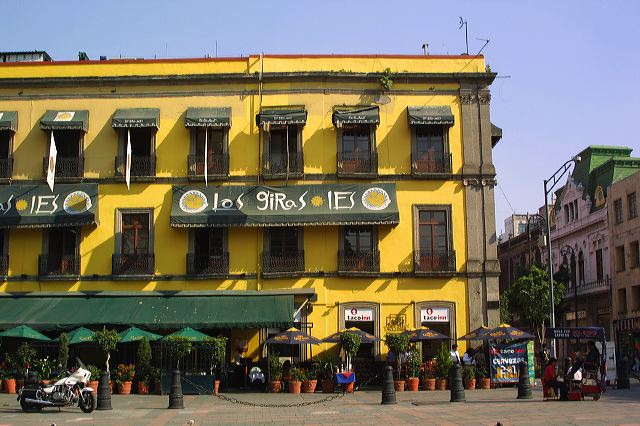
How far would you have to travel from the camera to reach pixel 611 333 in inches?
2025

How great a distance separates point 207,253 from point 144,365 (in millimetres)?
5546

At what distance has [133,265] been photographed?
1243 inches

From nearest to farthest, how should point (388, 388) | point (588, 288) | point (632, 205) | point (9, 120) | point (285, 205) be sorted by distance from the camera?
point (388, 388) → point (285, 205) → point (9, 120) → point (632, 205) → point (588, 288)

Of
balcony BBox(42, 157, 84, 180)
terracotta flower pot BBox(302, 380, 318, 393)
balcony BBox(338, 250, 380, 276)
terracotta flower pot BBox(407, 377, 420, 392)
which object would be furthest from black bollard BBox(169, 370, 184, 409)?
balcony BBox(42, 157, 84, 180)

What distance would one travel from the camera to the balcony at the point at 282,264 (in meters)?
31.3

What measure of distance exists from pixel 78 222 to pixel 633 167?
3655 cm

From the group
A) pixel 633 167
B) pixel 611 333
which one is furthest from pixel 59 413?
pixel 633 167

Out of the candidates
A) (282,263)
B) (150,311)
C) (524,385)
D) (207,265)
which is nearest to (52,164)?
(150,311)

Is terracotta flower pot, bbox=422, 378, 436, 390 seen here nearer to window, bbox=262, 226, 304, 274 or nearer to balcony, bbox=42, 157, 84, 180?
window, bbox=262, 226, 304, 274

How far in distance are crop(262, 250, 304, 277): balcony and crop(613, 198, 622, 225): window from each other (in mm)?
26835

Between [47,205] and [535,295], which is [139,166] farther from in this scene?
[535,295]

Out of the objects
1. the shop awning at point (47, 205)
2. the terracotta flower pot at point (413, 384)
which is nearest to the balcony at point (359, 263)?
the terracotta flower pot at point (413, 384)

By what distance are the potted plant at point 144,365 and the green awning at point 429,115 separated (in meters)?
12.8

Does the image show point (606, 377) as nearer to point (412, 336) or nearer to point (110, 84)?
point (412, 336)
